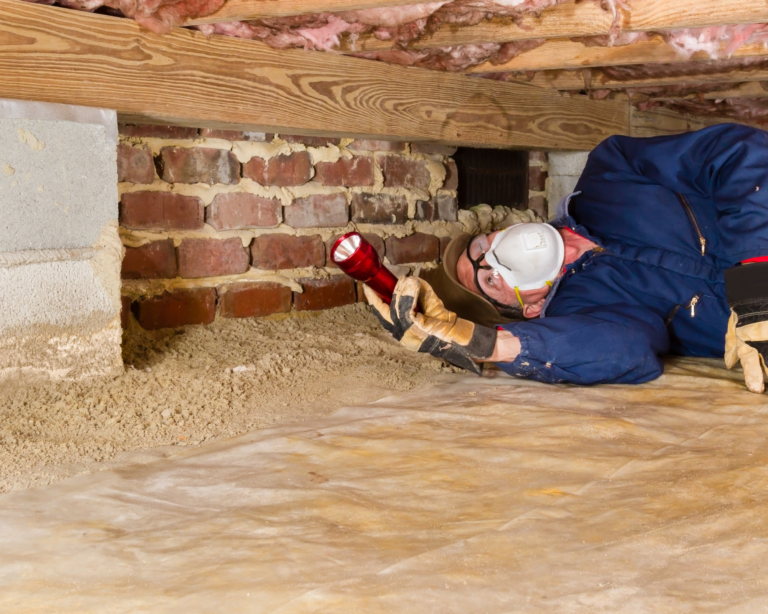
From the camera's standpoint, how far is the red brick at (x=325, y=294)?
2.34m

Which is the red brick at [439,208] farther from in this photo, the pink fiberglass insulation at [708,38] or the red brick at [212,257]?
the pink fiberglass insulation at [708,38]

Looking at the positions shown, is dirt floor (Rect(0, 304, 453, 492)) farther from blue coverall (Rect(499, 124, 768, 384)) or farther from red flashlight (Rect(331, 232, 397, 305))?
blue coverall (Rect(499, 124, 768, 384))

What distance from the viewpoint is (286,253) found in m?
2.28

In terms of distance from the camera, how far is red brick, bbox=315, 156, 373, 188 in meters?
2.34

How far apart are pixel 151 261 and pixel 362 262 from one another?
577mm

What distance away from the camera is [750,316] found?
5.84 feet

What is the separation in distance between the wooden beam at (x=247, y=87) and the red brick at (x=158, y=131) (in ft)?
0.41

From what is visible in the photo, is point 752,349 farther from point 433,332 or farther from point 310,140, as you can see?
point 310,140

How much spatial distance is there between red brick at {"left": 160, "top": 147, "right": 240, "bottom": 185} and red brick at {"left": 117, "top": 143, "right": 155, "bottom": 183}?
40 millimetres

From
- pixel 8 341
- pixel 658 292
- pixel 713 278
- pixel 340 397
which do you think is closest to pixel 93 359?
pixel 8 341

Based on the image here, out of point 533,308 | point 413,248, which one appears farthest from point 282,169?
point 533,308

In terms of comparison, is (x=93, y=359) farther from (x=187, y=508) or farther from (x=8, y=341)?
(x=187, y=508)

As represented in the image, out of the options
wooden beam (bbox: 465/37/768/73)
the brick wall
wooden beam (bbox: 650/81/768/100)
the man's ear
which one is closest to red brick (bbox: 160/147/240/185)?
the brick wall

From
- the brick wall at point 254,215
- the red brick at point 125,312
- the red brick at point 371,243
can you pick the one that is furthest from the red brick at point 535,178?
the red brick at point 125,312
